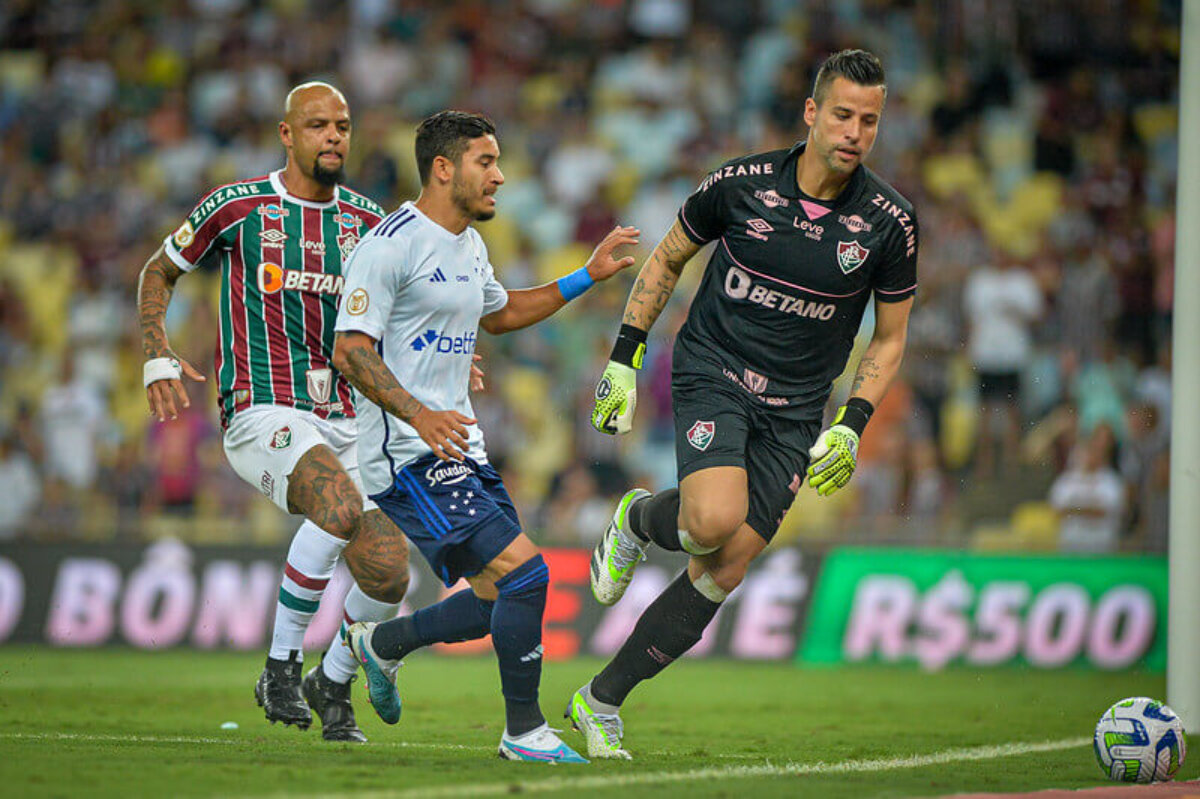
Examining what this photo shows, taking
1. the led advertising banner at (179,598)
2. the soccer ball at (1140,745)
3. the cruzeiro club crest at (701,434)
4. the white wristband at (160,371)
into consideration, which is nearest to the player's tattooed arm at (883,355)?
the cruzeiro club crest at (701,434)

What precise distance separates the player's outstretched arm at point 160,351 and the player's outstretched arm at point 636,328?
1807mm

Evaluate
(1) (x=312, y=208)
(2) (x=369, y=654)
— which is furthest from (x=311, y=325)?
(2) (x=369, y=654)

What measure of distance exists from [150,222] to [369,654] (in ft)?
38.1

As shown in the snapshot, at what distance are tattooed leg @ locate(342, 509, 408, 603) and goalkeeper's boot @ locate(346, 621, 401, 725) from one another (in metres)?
0.18

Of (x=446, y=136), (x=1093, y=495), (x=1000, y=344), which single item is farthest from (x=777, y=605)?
(x=446, y=136)

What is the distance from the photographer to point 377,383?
644cm

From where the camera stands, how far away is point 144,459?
1548 cm

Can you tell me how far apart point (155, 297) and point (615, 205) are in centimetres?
1020

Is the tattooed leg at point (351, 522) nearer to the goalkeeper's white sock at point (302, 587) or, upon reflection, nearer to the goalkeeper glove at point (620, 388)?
the goalkeeper's white sock at point (302, 587)

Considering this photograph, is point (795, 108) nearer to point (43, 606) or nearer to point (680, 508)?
point (43, 606)

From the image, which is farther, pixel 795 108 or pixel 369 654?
pixel 795 108

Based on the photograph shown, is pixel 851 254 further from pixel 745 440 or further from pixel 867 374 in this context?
pixel 745 440

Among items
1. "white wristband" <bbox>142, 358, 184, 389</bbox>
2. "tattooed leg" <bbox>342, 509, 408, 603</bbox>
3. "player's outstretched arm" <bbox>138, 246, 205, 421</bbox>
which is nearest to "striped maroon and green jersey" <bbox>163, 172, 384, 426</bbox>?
"player's outstretched arm" <bbox>138, 246, 205, 421</bbox>

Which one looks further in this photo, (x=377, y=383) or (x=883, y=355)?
(x=883, y=355)
